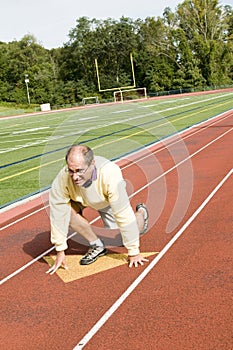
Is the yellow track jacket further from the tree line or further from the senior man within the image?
the tree line

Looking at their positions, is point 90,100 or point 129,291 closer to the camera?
point 129,291

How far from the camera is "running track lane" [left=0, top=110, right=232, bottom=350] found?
3637 millimetres

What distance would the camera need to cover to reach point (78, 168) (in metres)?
4.45

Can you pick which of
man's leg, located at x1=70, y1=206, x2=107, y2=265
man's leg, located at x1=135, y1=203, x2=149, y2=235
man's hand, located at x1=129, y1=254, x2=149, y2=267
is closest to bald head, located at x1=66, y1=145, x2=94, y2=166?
man's leg, located at x1=70, y1=206, x2=107, y2=265

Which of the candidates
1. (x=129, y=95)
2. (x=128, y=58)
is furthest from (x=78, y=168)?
(x=128, y=58)

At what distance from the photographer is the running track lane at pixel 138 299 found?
364 centimetres

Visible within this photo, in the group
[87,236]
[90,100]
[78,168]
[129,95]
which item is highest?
[78,168]

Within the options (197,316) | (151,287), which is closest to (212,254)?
(151,287)

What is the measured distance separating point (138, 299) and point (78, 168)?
4.29 ft

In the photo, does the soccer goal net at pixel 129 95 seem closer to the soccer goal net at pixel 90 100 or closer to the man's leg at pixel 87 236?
the soccer goal net at pixel 90 100

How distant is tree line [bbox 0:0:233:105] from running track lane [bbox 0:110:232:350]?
64.9 metres

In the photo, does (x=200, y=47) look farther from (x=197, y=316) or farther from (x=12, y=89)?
(x=197, y=316)

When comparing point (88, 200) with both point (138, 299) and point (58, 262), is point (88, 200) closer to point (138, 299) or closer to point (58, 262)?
point (58, 262)

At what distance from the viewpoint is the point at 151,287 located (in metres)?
4.47
